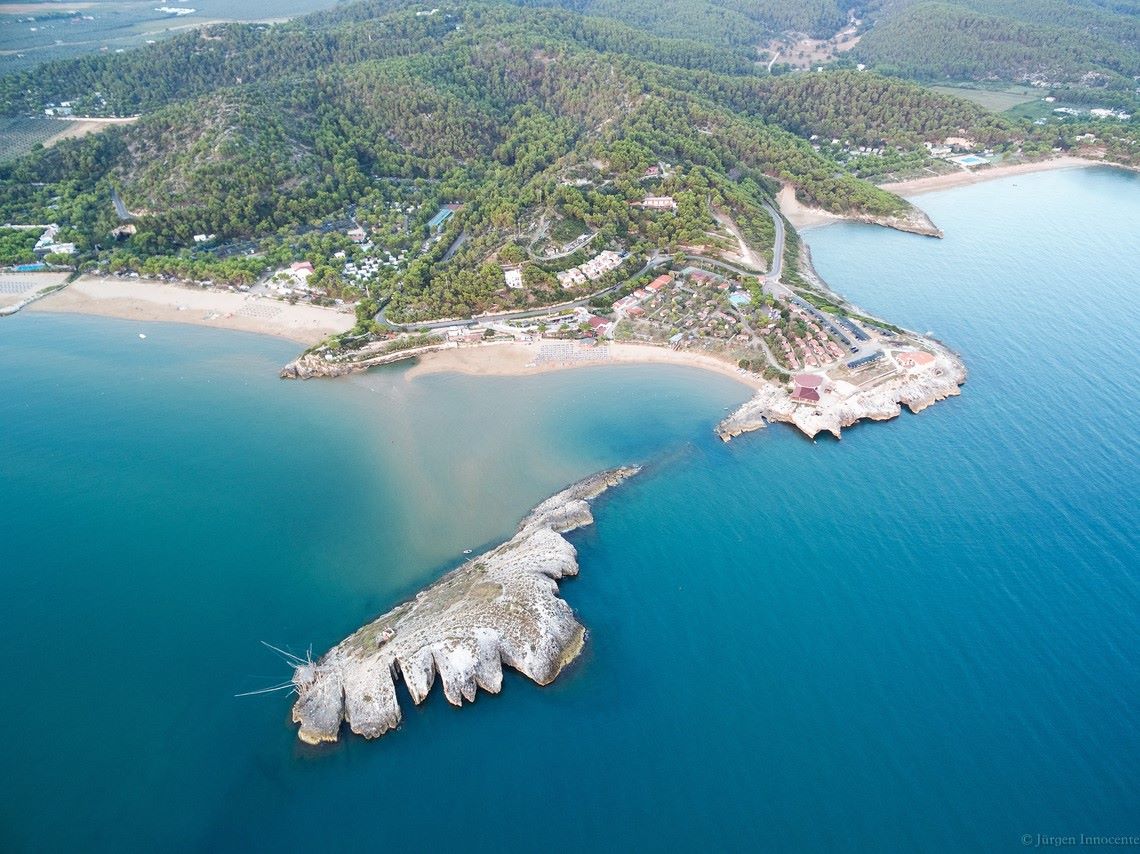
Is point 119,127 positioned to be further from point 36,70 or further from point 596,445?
point 596,445

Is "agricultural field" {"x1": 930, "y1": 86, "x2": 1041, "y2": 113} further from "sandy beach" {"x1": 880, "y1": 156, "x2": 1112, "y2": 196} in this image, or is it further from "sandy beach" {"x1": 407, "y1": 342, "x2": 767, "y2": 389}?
"sandy beach" {"x1": 407, "y1": 342, "x2": 767, "y2": 389}

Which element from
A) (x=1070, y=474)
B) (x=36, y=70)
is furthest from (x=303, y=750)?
(x=36, y=70)

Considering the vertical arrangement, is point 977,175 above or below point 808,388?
above

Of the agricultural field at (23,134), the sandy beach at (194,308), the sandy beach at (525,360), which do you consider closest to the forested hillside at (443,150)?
the sandy beach at (194,308)

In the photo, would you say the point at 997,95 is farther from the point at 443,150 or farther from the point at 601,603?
the point at 601,603

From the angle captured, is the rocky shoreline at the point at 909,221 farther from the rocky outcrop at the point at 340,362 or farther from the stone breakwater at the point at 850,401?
the rocky outcrop at the point at 340,362

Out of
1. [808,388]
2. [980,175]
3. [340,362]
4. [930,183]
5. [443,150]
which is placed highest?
[443,150]

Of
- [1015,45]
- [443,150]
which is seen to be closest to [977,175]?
[1015,45]
